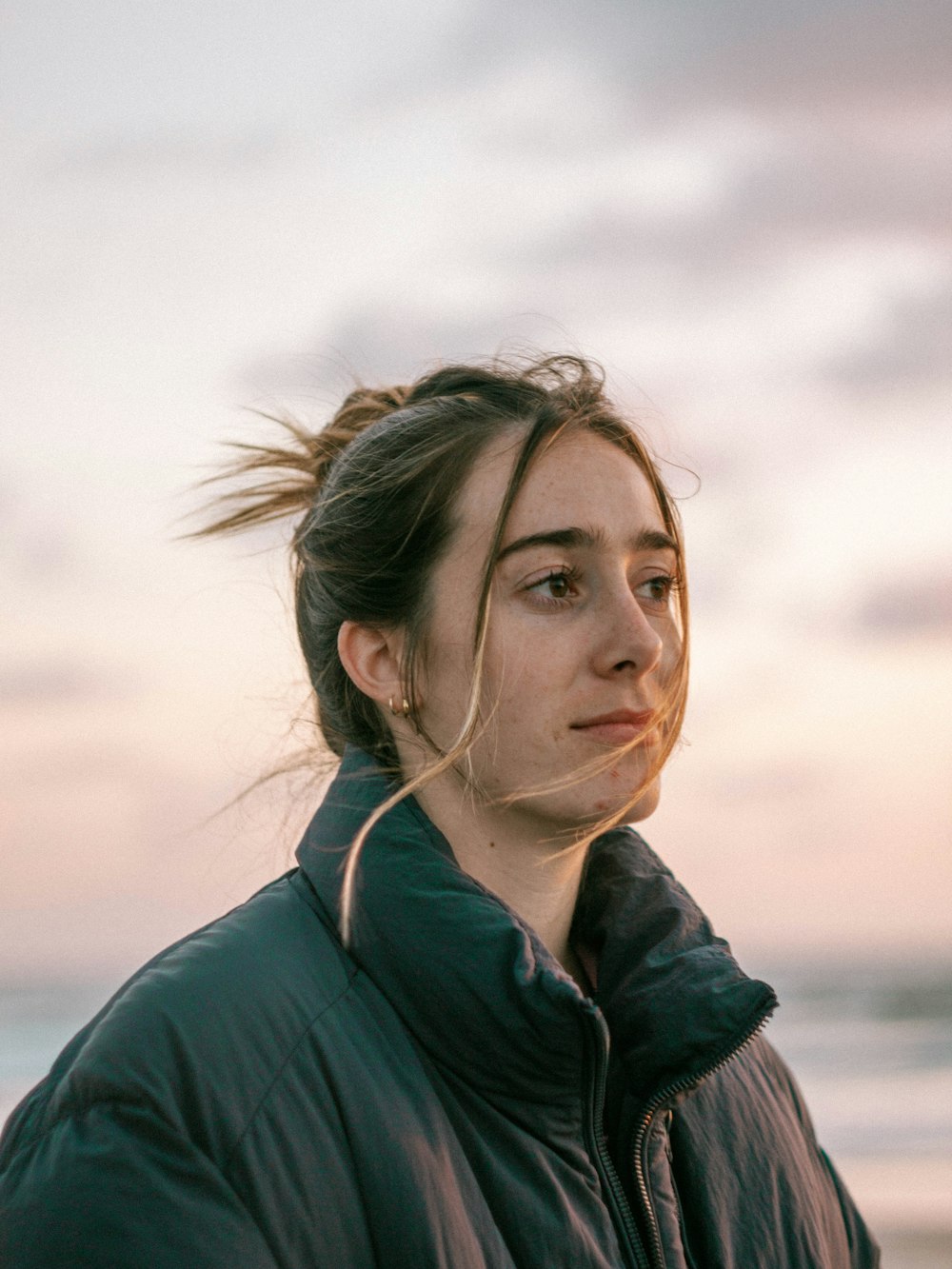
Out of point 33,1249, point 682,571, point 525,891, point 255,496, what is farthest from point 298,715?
point 33,1249

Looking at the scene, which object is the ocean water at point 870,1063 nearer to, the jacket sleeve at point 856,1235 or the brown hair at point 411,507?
the jacket sleeve at point 856,1235

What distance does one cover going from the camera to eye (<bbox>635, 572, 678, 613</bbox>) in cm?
254

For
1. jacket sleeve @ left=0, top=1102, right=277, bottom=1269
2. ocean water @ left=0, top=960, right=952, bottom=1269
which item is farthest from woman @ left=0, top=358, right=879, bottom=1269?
ocean water @ left=0, top=960, right=952, bottom=1269

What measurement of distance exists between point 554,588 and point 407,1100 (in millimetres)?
923

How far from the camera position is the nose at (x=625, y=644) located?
2355 mm

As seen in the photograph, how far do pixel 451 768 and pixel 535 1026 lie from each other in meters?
0.53

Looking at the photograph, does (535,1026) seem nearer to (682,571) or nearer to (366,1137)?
(366,1137)

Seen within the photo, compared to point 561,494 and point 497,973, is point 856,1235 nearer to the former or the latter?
point 497,973

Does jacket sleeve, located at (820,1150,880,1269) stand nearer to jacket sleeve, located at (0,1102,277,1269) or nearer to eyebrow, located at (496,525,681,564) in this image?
eyebrow, located at (496,525,681,564)

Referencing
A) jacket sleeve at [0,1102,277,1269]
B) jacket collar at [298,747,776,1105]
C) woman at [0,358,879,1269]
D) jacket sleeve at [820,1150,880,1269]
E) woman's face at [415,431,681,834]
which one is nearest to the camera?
jacket sleeve at [0,1102,277,1269]

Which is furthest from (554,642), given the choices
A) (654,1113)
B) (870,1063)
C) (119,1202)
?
(870,1063)

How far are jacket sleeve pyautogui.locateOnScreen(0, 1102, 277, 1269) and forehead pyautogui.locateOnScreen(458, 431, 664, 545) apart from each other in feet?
3.88

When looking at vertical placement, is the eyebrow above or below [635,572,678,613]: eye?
above

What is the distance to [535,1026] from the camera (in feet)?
6.59
